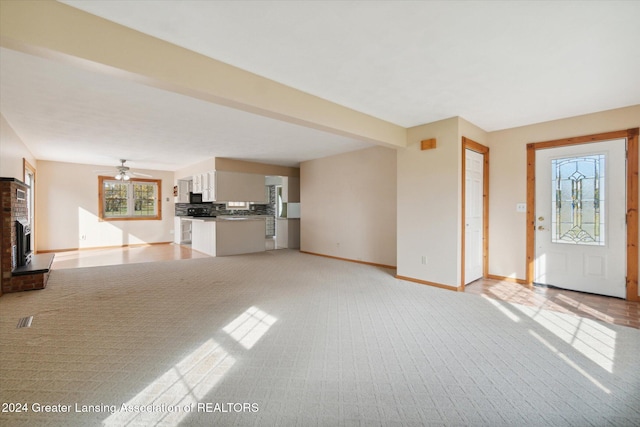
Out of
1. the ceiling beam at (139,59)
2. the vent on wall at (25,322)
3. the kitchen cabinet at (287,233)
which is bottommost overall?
the vent on wall at (25,322)

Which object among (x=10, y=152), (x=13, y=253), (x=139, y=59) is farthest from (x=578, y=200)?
(x=10, y=152)

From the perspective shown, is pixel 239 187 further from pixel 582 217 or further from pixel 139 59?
pixel 582 217

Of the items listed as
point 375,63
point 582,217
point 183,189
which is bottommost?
point 582,217

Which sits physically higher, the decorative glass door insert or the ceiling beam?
the ceiling beam

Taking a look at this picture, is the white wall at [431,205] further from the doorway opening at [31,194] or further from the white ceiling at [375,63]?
the doorway opening at [31,194]

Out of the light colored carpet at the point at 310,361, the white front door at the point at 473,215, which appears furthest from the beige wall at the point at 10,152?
the white front door at the point at 473,215

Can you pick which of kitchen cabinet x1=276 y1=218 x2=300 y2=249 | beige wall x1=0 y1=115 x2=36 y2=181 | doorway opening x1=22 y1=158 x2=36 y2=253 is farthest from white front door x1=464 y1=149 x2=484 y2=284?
doorway opening x1=22 y1=158 x2=36 y2=253

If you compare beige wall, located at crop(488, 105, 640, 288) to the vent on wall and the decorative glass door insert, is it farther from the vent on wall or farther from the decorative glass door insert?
the vent on wall

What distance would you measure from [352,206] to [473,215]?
2766 millimetres

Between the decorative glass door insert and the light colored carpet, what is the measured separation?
1.64m

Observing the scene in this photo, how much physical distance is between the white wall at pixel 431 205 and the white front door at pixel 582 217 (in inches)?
59.4

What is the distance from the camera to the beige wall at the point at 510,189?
455cm

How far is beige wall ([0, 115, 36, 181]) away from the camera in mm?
4352

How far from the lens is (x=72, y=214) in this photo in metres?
8.39
